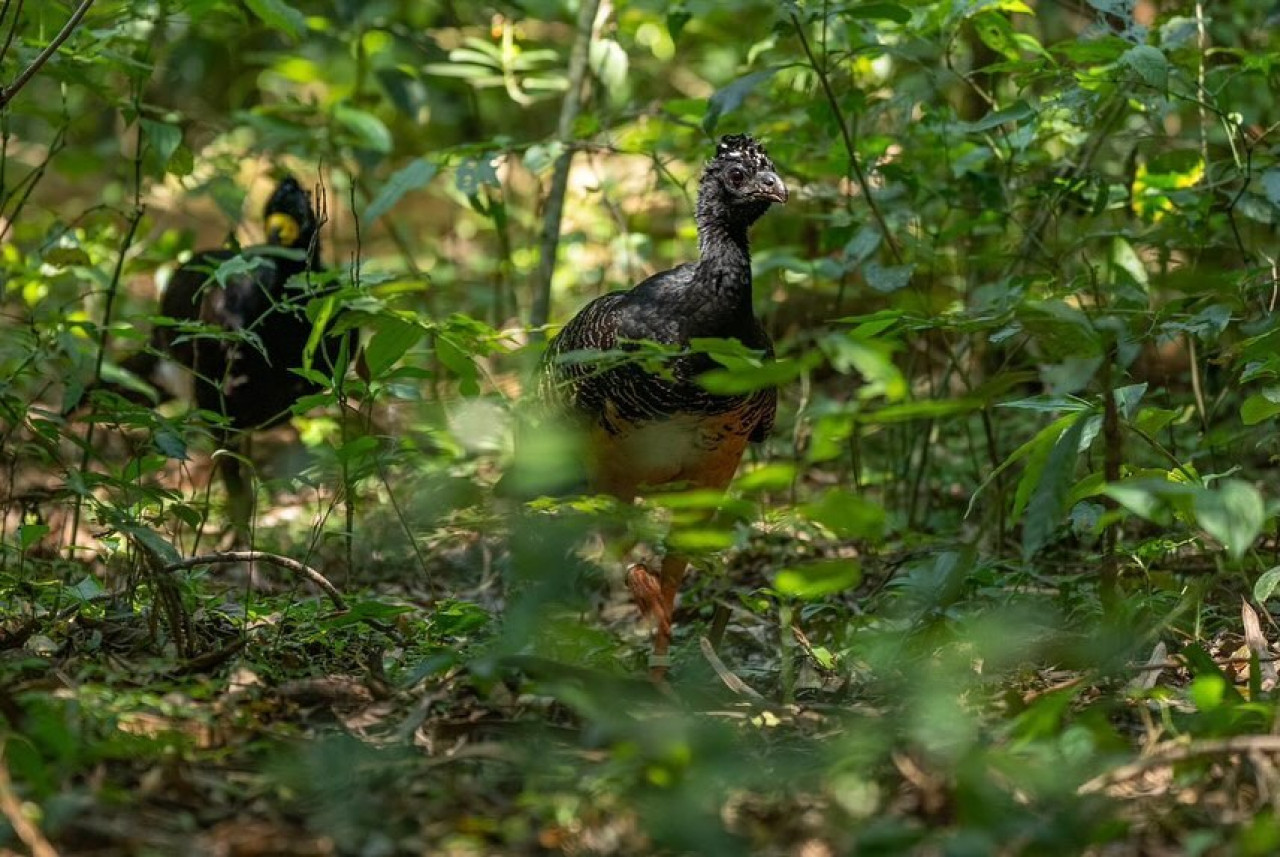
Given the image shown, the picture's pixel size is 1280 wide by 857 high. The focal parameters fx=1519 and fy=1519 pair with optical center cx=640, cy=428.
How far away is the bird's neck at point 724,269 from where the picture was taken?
543 centimetres

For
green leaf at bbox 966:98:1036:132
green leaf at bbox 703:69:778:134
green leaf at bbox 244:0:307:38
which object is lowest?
green leaf at bbox 966:98:1036:132

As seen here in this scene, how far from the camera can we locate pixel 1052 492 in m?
3.55

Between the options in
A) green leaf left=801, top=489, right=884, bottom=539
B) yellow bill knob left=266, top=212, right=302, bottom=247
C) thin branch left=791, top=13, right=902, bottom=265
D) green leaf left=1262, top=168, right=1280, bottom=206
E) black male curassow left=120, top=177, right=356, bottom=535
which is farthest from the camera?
yellow bill knob left=266, top=212, right=302, bottom=247

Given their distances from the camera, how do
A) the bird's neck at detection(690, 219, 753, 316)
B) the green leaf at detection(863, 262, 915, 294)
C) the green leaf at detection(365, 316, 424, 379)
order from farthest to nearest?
the green leaf at detection(863, 262, 915, 294) → the bird's neck at detection(690, 219, 753, 316) → the green leaf at detection(365, 316, 424, 379)

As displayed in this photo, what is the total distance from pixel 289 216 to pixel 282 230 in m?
0.14

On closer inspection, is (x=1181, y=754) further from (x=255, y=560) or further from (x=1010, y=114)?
(x=1010, y=114)

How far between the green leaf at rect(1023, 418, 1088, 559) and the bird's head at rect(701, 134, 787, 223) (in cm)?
211

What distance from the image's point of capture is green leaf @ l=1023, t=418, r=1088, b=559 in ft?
11.3

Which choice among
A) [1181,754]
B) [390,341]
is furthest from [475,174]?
[1181,754]

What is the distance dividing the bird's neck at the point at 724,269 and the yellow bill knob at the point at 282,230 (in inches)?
107

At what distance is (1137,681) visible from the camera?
4355mm

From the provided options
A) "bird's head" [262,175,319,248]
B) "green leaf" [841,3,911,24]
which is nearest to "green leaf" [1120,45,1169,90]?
"green leaf" [841,3,911,24]

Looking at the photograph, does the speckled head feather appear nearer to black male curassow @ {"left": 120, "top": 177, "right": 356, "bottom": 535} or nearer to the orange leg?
the orange leg

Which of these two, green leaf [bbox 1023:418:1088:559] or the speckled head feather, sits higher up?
the speckled head feather
